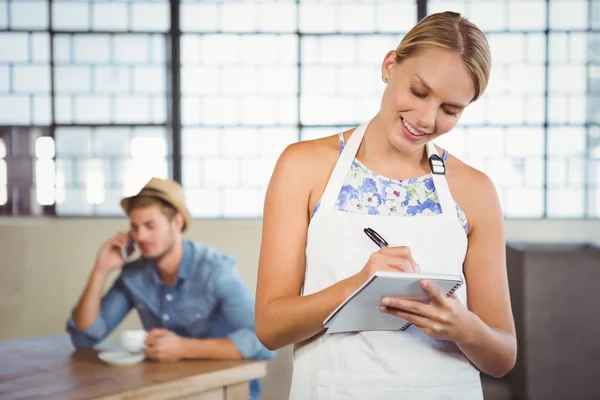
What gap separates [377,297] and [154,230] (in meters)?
2.19

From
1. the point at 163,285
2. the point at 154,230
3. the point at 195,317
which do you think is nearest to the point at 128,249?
the point at 154,230

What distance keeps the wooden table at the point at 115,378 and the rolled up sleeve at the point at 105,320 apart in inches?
12.9

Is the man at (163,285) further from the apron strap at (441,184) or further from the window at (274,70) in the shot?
the window at (274,70)

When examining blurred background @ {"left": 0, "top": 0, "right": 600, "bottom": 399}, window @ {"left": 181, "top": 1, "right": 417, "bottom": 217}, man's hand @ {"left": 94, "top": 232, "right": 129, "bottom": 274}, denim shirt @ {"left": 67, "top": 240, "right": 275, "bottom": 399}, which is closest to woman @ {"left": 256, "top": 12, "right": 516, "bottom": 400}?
denim shirt @ {"left": 67, "top": 240, "right": 275, "bottom": 399}

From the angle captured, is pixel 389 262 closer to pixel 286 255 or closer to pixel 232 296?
pixel 286 255

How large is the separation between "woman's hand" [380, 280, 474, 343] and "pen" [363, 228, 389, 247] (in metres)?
0.13

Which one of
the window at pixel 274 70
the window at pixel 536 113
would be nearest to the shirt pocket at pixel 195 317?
the window at pixel 274 70

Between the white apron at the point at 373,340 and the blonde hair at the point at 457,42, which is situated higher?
the blonde hair at the point at 457,42

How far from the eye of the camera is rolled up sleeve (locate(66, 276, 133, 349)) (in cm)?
279

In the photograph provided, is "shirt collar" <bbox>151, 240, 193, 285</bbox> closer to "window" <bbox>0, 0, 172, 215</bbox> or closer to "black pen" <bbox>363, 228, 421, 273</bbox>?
"black pen" <bbox>363, 228, 421, 273</bbox>

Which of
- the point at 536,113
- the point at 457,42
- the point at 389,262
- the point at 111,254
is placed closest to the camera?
the point at 389,262

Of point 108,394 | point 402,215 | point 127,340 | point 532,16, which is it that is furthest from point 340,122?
point 402,215

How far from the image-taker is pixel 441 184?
4.30ft

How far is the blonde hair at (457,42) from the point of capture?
1.20 meters
